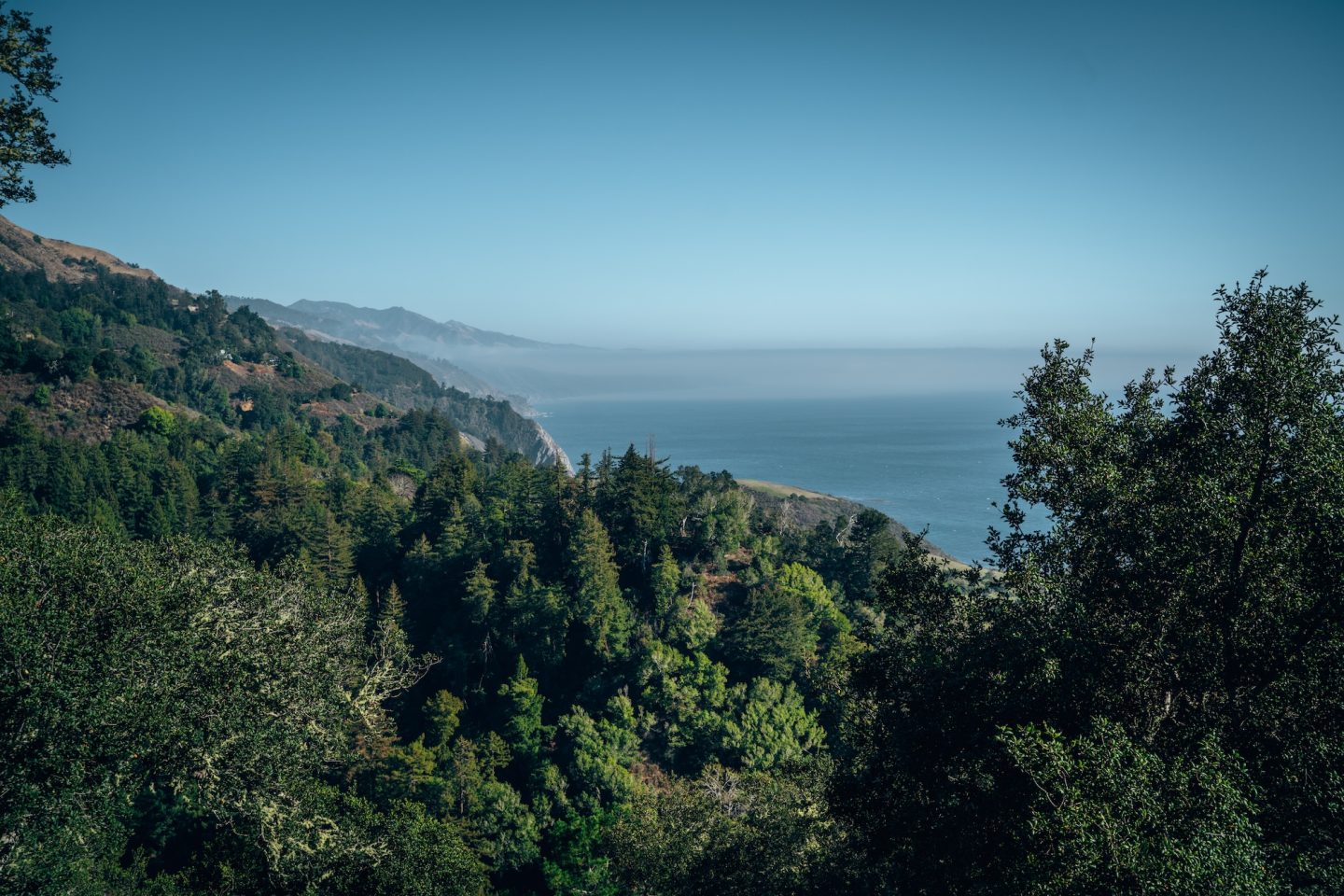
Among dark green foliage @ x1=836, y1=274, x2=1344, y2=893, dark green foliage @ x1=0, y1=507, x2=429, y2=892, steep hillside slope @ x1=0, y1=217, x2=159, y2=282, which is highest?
steep hillside slope @ x1=0, y1=217, x2=159, y2=282

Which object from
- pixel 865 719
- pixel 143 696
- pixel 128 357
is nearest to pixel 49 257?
pixel 128 357

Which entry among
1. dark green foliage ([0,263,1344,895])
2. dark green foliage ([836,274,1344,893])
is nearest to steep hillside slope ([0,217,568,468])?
dark green foliage ([0,263,1344,895])

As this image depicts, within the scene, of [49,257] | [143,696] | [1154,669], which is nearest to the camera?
[1154,669]

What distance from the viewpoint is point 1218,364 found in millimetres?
11484

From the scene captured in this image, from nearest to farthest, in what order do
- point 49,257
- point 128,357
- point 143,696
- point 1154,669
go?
point 1154,669, point 143,696, point 128,357, point 49,257

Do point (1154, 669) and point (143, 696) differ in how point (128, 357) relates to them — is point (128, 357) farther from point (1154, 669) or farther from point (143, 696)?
point (1154, 669)

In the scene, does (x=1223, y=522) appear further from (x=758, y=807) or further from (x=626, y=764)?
(x=626, y=764)

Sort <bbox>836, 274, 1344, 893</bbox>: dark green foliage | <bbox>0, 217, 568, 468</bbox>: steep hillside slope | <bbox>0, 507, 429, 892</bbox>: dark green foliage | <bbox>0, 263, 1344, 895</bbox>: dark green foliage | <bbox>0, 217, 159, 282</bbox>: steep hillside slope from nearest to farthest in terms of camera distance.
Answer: <bbox>836, 274, 1344, 893</bbox>: dark green foliage < <bbox>0, 263, 1344, 895</bbox>: dark green foliage < <bbox>0, 507, 429, 892</bbox>: dark green foliage < <bbox>0, 217, 568, 468</bbox>: steep hillside slope < <bbox>0, 217, 159, 282</bbox>: steep hillside slope

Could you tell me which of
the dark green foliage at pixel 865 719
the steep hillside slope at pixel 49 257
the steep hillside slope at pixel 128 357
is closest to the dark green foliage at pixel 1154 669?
the dark green foliage at pixel 865 719

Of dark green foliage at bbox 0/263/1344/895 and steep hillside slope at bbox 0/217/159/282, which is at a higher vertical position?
steep hillside slope at bbox 0/217/159/282

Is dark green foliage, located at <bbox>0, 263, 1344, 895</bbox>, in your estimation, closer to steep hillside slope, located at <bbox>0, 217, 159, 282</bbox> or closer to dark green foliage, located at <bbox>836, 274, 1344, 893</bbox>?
dark green foliage, located at <bbox>836, 274, 1344, 893</bbox>

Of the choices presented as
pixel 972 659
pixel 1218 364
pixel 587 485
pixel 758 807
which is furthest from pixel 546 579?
pixel 1218 364

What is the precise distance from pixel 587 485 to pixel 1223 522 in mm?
38340

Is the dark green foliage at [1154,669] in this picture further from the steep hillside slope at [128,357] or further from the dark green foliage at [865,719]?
the steep hillside slope at [128,357]
